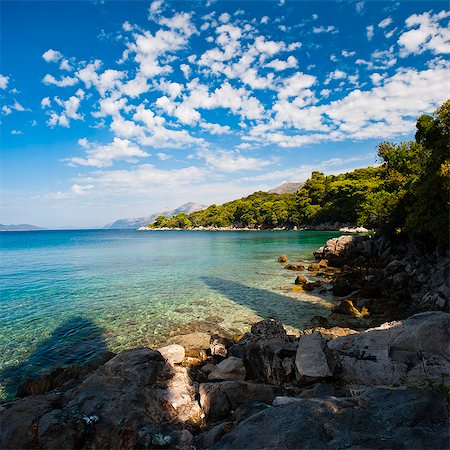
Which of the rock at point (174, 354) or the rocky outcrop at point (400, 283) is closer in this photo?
the rock at point (174, 354)

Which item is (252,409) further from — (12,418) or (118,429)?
(12,418)

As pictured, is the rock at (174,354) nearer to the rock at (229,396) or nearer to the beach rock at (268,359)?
the beach rock at (268,359)

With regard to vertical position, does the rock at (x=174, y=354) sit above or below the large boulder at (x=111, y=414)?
below

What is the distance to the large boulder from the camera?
17.7 feet

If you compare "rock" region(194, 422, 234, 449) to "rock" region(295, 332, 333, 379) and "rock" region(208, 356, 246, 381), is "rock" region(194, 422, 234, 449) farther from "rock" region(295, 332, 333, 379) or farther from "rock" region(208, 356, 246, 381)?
"rock" region(208, 356, 246, 381)

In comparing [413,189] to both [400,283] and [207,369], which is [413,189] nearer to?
[400,283]

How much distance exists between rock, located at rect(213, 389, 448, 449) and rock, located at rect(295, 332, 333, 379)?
241cm

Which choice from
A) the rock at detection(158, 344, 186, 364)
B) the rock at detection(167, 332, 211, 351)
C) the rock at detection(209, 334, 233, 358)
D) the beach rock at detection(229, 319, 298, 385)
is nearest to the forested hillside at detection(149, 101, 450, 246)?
the beach rock at detection(229, 319, 298, 385)

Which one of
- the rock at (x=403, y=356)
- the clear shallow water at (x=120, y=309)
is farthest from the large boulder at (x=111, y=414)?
the clear shallow water at (x=120, y=309)

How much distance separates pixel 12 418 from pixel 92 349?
328 inches

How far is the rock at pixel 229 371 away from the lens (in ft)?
29.4

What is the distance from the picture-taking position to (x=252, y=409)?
19.5 ft

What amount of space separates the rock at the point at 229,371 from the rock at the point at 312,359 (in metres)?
1.98

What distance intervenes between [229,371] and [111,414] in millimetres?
4034
